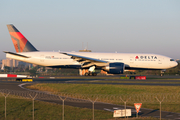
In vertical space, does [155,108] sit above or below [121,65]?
below

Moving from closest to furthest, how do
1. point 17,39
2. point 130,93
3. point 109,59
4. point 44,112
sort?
point 44,112 → point 130,93 → point 109,59 → point 17,39

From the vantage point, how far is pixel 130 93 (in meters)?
29.1

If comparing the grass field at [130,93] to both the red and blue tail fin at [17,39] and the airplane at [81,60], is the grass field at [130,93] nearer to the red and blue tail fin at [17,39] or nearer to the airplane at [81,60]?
the airplane at [81,60]

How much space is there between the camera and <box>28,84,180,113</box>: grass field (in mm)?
23138

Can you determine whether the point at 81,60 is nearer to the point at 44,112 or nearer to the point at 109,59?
the point at 109,59

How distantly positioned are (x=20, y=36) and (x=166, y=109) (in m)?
42.6

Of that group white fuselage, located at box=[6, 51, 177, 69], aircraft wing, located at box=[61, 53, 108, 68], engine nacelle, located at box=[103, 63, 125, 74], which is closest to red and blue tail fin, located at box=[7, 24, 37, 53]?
white fuselage, located at box=[6, 51, 177, 69]

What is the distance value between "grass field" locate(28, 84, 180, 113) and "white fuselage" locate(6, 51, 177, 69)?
18328 millimetres

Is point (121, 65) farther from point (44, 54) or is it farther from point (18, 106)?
point (18, 106)

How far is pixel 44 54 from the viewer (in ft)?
175

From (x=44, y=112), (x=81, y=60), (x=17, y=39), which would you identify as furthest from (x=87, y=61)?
(x=44, y=112)

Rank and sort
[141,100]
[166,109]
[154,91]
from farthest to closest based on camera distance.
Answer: [154,91] < [141,100] < [166,109]

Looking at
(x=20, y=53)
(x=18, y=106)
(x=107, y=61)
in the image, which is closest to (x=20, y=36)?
(x=20, y=53)

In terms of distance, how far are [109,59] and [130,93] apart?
2463 centimetres
